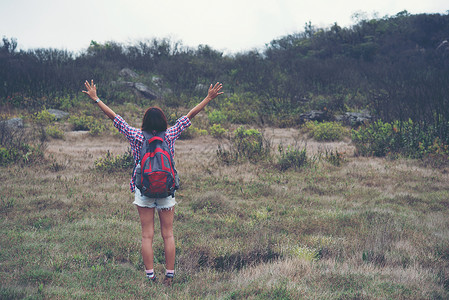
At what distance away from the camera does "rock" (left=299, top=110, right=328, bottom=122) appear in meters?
16.8

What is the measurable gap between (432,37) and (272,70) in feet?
42.7

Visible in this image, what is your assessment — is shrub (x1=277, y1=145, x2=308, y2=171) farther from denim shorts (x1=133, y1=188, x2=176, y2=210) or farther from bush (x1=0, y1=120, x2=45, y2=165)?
bush (x1=0, y1=120, x2=45, y2=165)

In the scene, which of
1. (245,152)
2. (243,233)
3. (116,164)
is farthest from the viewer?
(245,152)

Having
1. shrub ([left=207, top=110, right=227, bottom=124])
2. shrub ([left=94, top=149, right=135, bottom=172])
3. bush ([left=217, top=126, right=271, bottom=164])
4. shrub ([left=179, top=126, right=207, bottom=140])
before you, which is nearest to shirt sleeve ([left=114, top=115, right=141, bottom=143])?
shrub ([left=94, top=149, right=135, bottom=172])

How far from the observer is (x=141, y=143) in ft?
10.6

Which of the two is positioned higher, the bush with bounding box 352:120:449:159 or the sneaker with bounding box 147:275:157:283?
the bush with bounding box 352:120:449:159

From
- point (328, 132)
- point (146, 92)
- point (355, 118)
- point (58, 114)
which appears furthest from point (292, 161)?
point (146, 92)

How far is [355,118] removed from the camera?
1579 cm

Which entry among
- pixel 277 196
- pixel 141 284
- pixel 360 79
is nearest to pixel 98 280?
pixel 141 284

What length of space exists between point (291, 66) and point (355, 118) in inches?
443

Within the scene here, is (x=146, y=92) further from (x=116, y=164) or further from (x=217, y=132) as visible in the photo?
(x=116, y=164)

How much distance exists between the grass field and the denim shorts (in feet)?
2.54

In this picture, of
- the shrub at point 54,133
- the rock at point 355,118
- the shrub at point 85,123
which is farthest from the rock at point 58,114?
the rock at point 355,118

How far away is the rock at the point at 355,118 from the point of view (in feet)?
50.6
